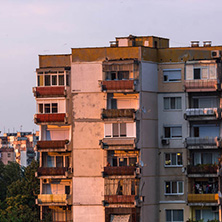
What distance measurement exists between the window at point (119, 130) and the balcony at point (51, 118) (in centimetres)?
488

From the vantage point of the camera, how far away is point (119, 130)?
95188 millimetres

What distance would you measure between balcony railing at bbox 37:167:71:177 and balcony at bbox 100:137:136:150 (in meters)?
4.98

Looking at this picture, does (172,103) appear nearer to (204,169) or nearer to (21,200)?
(204,169)

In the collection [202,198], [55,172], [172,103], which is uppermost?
[172,103]

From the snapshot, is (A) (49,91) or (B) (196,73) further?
(A) (49,91)

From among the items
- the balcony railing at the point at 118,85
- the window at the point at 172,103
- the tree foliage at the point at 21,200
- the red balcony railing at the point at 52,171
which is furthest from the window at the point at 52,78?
the tree foliage at the point at 21,200

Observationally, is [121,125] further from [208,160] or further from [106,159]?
[208,160]

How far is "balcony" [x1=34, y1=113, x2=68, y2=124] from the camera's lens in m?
97.2

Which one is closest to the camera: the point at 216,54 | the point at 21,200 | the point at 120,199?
the point at 120,199

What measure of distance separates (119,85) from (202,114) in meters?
9.06

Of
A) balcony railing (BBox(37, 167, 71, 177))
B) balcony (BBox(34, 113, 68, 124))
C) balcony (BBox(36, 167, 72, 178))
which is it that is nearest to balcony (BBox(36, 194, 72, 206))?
balcony (BBox(36, 167, 72, 178))

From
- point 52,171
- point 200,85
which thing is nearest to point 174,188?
point 200,85

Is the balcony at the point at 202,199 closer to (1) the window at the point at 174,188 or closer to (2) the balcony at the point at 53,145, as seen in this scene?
(1) the window at the point at 174,188

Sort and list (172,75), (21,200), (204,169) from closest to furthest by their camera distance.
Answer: (204,169)
(172,75)
(21,200)
